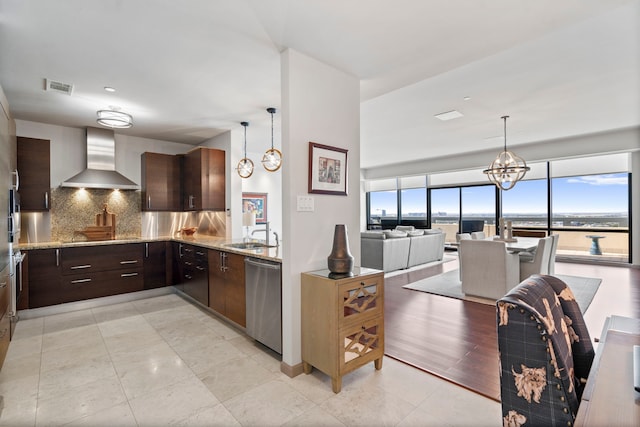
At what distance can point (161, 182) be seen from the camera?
209 inches

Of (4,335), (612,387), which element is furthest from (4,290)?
(612,387)

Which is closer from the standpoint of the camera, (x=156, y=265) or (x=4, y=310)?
(x=4, y=310)

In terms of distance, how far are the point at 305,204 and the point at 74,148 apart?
4378mm

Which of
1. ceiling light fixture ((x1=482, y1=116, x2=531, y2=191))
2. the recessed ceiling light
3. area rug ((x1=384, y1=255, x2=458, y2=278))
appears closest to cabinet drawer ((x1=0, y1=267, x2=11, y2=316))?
area rug ((x1=384, y1=255, x2=458, y2=278))

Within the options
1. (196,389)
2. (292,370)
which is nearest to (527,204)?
(292,370)

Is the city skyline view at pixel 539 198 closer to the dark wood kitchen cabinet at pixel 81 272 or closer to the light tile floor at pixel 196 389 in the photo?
the light tile floor at pixel 196 389

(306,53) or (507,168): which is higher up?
(306,53)

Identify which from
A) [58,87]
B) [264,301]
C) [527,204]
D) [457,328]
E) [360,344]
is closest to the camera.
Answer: [360,344]

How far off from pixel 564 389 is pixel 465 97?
13.5ft

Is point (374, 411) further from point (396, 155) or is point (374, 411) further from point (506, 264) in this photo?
point (396, 155)

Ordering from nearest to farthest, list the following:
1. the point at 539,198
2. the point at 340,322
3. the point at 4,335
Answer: the point at 340,322
the point at 4,335
the point at 539,198

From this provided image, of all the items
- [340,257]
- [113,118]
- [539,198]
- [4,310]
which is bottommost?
[4,310]

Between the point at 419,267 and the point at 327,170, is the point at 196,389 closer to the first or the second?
the point at 327,170

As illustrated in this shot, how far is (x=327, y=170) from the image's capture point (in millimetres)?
2756
